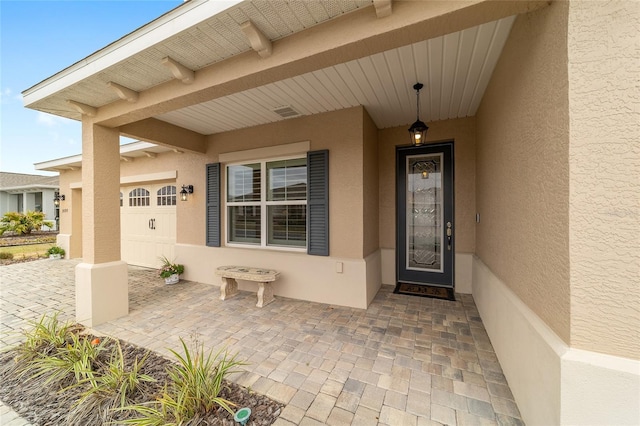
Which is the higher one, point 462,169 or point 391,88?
point 391,88

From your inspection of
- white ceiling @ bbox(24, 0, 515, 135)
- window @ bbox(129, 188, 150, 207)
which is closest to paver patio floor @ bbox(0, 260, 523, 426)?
window @ bbox(129, 188, 150, 207)

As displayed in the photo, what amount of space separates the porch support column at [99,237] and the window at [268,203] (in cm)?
179

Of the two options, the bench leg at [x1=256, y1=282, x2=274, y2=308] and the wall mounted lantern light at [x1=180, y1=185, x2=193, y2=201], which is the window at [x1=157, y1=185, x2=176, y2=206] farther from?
the bench leg at [x1=256, y1=282, x2=274, y2=308]

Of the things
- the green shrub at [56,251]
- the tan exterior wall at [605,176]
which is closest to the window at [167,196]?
the green shrub at [56,251]

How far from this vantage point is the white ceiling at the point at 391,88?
7.36 feet

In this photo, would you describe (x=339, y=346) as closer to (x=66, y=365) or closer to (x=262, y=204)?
(x=66, y=365)

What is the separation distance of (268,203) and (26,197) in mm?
A: 20039

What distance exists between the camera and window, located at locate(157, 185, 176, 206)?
5594 mm

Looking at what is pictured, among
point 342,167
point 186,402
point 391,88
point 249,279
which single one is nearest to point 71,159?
point 249,279

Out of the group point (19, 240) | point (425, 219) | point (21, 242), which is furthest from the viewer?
point (19, 240)

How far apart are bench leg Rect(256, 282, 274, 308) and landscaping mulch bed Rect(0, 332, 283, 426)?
1.48 m

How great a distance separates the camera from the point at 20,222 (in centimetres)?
1062

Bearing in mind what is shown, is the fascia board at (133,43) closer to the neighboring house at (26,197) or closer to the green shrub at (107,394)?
the green shrub at (107,394)

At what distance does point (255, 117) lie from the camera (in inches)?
153
